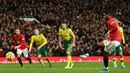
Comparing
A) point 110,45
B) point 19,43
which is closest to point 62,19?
point 19,43

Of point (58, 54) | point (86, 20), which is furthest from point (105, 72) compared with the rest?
point (86, 20)

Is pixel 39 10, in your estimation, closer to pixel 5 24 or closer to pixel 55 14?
pixel 55 14

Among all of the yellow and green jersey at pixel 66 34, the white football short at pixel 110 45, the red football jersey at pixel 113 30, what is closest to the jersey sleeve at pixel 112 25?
the red football jersey at pixel 113 30

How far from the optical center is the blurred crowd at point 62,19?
38812 mm

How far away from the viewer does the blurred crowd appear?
38.8 metres

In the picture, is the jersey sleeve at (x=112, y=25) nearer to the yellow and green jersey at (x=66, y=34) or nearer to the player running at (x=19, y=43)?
the yellow and green jersey at (x=66, y=34)

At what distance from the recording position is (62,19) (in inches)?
1724

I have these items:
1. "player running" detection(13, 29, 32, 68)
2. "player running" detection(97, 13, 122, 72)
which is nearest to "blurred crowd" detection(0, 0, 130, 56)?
"player running" detection(13, 29, 32, 68)

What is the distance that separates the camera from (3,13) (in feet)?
141

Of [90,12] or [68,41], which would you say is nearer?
[68,41]

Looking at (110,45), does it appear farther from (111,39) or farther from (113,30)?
(113,30)

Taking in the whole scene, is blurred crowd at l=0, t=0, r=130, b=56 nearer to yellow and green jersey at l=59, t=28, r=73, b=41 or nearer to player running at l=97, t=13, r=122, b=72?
yellow and green jersey at l=59, t=28, r=73, b=41

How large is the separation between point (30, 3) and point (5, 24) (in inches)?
258

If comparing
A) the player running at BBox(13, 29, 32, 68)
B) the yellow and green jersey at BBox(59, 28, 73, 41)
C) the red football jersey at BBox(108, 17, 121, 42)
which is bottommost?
the player running at BBox(13, 29, 32, 68)
